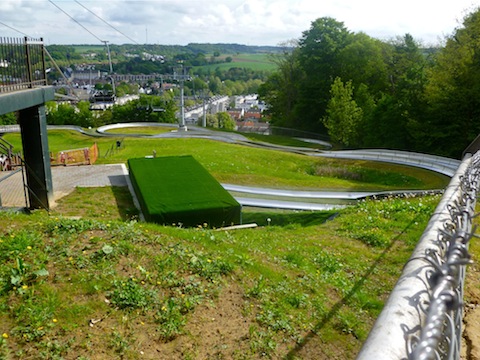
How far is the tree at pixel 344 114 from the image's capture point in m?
43.5

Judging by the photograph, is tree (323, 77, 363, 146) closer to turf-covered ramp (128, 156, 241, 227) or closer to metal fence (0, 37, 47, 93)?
turf-covered ramp (128, 156, 241, 227)

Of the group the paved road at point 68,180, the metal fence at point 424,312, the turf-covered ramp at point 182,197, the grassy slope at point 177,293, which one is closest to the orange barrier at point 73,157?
the paved road at point 68,180

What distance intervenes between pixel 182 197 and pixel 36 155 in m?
4.75

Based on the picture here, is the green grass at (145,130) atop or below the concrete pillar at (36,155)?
below

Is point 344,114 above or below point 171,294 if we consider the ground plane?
below

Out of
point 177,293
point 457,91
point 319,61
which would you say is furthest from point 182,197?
point 319,61

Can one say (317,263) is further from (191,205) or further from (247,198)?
(247,198)

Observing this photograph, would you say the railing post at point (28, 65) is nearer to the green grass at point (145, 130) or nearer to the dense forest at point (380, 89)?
the dense forest at point (380, 89)

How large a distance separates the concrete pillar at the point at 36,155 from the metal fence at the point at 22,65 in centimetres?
90

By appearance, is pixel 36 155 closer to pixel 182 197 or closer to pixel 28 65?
pixel 28 65

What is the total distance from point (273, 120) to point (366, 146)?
92.6 ft

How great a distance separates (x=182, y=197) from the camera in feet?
45.8

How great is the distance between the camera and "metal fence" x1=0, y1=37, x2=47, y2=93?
36.7 feet

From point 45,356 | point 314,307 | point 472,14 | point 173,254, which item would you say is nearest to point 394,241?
point 314,307
